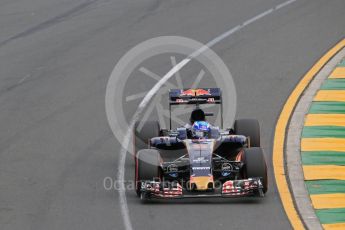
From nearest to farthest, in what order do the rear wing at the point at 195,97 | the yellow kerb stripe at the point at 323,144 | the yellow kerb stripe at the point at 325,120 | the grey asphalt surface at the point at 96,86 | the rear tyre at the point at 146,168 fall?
the grey asphalt surface at the point at 96,86 < the rear tyre at the point at 146,168 < the rear wing at the point at 195,97 < the yellow kerb stripe at the point at 323,144 < the yellow kerb stripe at the point at 325,120

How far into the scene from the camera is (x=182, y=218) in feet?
49.5

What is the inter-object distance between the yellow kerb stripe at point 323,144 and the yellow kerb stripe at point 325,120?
1.05 metres

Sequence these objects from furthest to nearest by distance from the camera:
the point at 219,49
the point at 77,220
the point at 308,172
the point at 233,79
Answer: the point at 219,49 < the point at 233,79 < the point at 308,172 < the point at 77,220

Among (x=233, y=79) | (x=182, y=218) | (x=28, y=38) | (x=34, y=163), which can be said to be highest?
(x=28, y=38)

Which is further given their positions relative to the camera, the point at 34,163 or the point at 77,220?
the point at 34,163

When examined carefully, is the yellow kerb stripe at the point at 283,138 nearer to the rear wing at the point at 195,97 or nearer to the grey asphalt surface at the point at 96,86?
the grey asphalt surface at the point at 96,86

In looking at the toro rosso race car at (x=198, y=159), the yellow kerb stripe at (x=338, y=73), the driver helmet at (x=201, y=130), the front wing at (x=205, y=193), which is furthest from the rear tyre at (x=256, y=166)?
the yellow kerb stripe at (x=338, y=73)

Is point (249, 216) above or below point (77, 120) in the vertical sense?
below

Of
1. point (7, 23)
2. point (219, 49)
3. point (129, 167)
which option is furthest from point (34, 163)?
point (7, 23)

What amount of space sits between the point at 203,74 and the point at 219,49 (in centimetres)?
226

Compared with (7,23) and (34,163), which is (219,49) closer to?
(7,23)

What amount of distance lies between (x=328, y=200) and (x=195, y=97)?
10.6 ft

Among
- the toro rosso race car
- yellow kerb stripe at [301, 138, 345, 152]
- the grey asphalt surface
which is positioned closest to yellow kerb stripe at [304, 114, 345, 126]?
→ the grey asphalt surface

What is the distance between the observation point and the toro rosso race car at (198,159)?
15.7 metres
